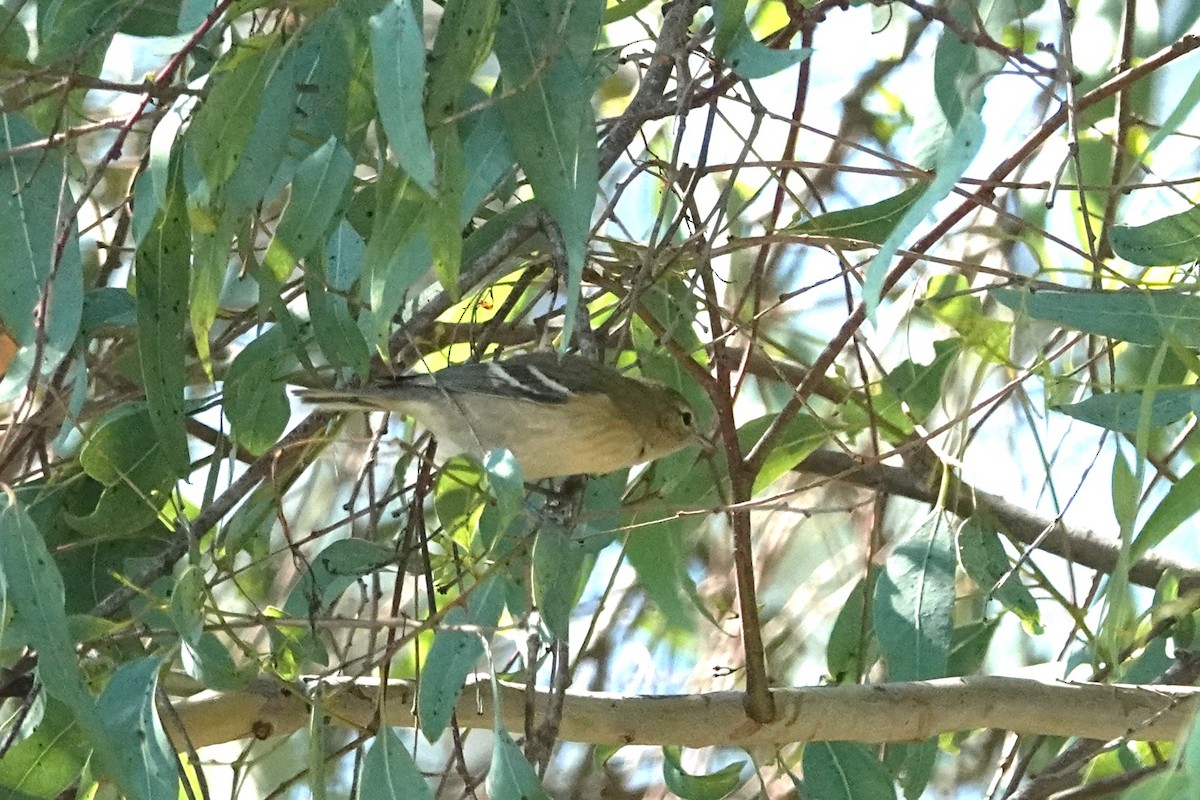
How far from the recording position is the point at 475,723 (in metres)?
2.00

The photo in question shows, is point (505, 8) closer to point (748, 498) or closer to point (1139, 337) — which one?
point (748, 498)

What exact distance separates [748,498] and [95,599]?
1.06 metres

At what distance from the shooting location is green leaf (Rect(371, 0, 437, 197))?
3.96ft

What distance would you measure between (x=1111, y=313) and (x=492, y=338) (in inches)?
45.3

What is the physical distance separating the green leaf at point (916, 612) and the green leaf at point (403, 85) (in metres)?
1.14

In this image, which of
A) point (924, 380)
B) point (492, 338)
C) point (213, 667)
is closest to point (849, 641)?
point (924, 380)

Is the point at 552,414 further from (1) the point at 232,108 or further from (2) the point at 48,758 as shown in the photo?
(1) the point at 232,108

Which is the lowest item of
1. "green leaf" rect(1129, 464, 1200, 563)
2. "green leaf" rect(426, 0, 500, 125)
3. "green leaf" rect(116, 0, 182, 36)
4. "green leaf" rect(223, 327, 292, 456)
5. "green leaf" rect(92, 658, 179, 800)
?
"green leaf" rect(92, 658, 179, 800)

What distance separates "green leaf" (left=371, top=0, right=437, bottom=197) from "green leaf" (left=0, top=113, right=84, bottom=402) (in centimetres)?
61

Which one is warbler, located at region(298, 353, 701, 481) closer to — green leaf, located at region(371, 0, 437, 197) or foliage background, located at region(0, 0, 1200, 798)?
foliage background, located at region(0, 0, 1200, 798)

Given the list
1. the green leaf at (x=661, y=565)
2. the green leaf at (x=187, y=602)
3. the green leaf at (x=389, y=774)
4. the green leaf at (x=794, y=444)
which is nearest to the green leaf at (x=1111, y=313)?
the green leaf at (x=794, y=444)

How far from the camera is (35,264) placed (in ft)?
5.75

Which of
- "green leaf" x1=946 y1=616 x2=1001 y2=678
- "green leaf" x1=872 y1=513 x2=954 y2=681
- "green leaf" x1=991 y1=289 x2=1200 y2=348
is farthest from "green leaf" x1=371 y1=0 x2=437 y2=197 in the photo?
"green leaf" x1=946 y1=616 x2=1001 y2=678

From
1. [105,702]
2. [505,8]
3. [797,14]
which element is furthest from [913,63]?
[105,702]
